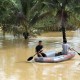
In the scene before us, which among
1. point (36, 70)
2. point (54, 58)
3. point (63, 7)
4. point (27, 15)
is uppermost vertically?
point (63, 7)

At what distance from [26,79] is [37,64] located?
3650 millimetres

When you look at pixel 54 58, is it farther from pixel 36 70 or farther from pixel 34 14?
pixel 34 14

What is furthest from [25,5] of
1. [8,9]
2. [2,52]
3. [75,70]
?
[75,70]

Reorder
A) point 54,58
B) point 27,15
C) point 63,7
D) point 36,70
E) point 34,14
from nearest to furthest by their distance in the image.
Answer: point 36,70
point 54,58
point 63,7
point 34,14
point 27,15

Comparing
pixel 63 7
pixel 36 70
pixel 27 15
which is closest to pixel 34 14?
pixel 27 15

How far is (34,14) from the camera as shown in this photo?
28.0m

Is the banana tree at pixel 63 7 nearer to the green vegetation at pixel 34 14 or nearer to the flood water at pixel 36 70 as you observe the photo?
→ the green vegetation at pixel 34 14

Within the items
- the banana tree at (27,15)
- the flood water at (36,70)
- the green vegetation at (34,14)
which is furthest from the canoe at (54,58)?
the banana tree at (27,15)

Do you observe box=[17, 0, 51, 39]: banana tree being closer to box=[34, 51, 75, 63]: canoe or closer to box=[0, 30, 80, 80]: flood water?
box=[0, 30, 80, 80]: flood water

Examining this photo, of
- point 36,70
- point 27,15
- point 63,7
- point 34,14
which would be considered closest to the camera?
point 36,70

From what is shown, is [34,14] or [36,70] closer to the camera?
[36,70]

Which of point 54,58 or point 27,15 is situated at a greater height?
point 27,15

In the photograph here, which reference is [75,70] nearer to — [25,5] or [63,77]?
[63,77]

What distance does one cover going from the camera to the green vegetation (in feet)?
80.1
